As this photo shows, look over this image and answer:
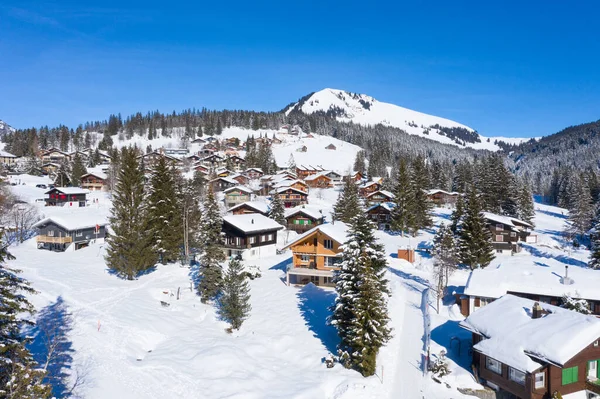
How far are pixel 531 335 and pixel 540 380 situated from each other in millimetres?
2409

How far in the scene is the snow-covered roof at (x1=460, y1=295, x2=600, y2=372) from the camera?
22.0 m

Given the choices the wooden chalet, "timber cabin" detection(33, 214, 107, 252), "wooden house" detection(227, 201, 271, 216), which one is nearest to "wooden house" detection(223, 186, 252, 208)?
"wooden house" detection(227, 201, 271, 216)

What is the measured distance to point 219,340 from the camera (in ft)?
96.7

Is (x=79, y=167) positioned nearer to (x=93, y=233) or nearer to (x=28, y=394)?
(x=93, y=233)

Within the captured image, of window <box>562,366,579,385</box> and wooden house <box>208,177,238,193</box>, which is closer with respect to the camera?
window <box>562,366,579,385</box>

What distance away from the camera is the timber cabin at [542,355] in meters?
22.2

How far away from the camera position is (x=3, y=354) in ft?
50.8

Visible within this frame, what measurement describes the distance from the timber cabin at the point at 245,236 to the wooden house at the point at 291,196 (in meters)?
39.4

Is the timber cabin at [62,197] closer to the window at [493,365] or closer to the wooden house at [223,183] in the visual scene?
the wooden house at [223,183]

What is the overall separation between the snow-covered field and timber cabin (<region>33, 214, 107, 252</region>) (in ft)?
22.4

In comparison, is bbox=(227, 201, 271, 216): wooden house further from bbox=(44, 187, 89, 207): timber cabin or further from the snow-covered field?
bbox=(44, 187, 89, 207): timber cabin

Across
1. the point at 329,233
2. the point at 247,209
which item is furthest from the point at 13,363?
the point at 247,209

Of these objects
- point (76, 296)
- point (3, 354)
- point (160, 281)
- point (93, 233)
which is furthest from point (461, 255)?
point (93, 233)

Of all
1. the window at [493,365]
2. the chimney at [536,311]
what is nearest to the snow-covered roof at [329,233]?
the window at [493,365]
